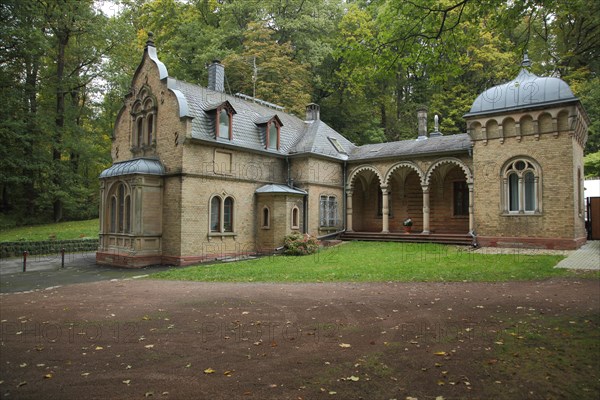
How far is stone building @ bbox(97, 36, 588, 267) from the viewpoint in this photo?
703 inches

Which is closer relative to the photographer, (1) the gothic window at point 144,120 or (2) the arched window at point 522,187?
(2) the arched window at point 522,187

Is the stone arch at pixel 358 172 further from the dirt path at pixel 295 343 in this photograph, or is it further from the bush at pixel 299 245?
the dirt path at pixel 295 343

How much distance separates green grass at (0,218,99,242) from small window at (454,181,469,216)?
2219cm

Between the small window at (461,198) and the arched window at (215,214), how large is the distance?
13754 millimetres

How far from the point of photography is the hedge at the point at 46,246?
66.1 feet

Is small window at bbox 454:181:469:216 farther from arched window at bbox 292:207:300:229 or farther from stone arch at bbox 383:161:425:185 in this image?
arched window at bbox 292:207:300:229

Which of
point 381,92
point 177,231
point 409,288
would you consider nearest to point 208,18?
point 381,92

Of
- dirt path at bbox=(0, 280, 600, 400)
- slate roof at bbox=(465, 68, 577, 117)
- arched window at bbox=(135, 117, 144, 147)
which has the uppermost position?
slate roof at bbox=(465, 68, 577, 117)

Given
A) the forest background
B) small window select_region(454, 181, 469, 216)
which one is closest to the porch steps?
small window select_region(454, 181, 469, 216)

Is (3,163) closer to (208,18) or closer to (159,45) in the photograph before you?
(159,45)

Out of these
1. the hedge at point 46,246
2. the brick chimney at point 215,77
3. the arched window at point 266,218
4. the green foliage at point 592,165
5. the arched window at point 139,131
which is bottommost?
the hedge at point 46,246

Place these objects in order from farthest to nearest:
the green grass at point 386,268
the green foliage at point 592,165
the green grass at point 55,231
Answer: the green foliage at point 592,165 → the green grass at point 55,231 → the green grass at point 386,268

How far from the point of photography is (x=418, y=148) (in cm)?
2350

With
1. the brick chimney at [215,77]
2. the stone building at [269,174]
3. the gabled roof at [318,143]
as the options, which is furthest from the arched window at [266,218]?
the brick chimney at [215,77]
